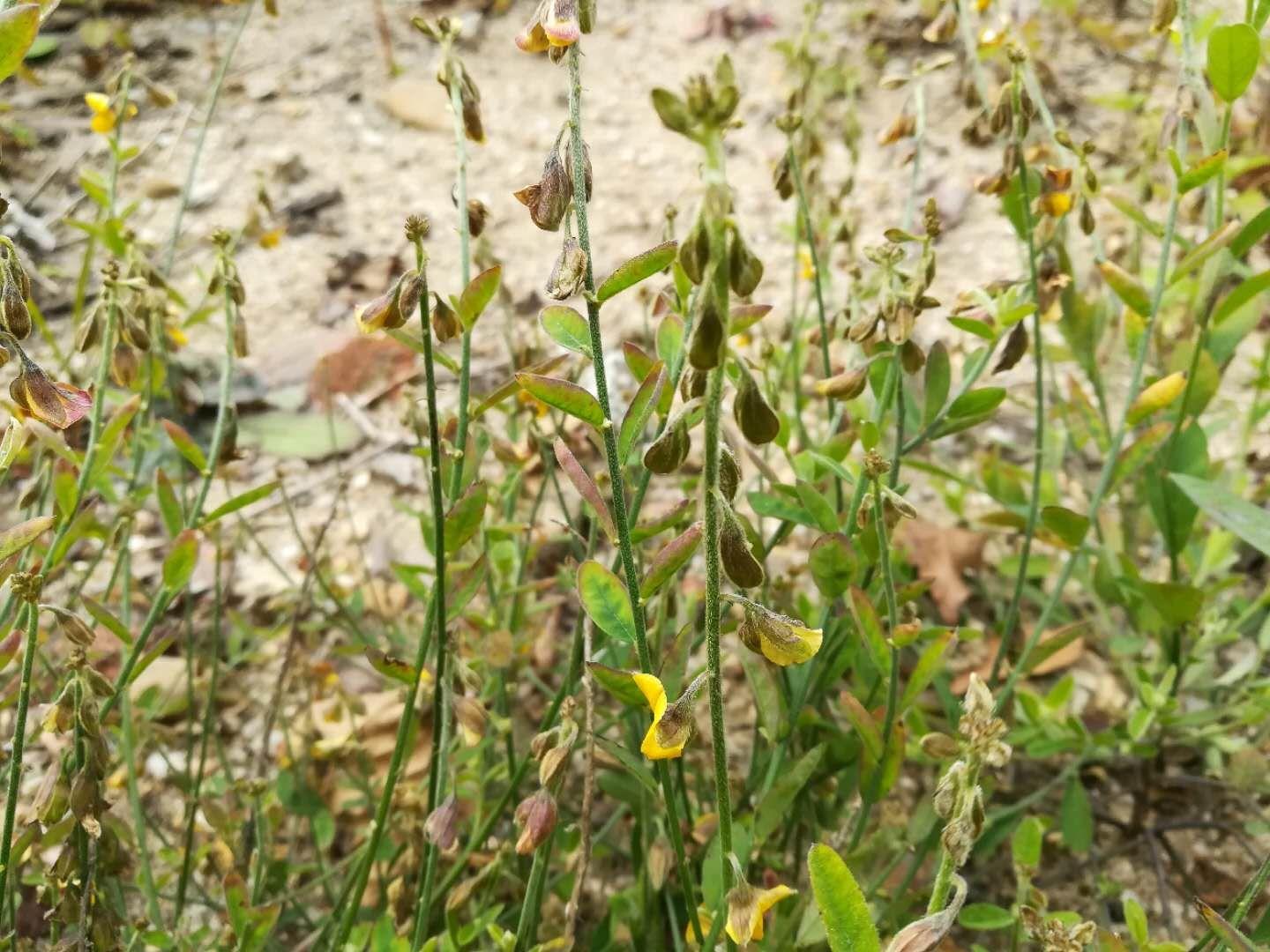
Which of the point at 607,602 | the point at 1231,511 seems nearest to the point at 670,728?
the point at 607,602

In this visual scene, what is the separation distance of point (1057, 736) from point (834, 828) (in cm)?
36

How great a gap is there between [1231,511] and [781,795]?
2.40ft

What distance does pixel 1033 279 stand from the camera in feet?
4.49

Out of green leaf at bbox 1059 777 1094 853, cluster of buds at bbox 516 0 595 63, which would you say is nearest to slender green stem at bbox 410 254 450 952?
cluster of buds at bbox 516 0 595 63

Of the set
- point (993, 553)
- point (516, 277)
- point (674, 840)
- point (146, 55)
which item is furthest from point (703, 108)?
point (146, 55)

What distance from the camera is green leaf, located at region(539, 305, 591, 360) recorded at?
1.04 meters

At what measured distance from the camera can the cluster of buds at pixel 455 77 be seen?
127 cm

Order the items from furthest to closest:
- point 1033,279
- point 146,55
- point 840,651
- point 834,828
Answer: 1. point 146,55
2. point 834,828
3. point 840,651
4. point 1033,279

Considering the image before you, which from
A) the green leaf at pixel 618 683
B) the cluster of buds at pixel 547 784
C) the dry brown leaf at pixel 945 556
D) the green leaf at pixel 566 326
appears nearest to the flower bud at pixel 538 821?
the cluster of buds at pixel 547 784

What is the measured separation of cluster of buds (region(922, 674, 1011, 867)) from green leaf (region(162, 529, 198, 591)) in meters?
0.91

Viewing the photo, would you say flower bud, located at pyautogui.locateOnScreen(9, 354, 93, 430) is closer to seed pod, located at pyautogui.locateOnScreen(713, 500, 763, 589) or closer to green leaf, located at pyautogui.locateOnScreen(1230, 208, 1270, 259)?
seed pod, located at pyautogui.locateOnScreen(713, 500, 763, 589)

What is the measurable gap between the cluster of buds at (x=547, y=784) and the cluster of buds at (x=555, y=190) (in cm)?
47

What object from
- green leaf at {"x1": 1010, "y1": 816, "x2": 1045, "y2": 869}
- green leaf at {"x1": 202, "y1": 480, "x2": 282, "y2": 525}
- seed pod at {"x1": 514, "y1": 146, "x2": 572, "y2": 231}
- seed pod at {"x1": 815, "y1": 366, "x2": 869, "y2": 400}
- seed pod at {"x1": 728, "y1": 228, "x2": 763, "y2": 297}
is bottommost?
green leaf at {"x1": 1010, "y1": 816, "x2": 1045, "y2": 869}

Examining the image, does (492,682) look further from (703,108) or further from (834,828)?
(703,108)
